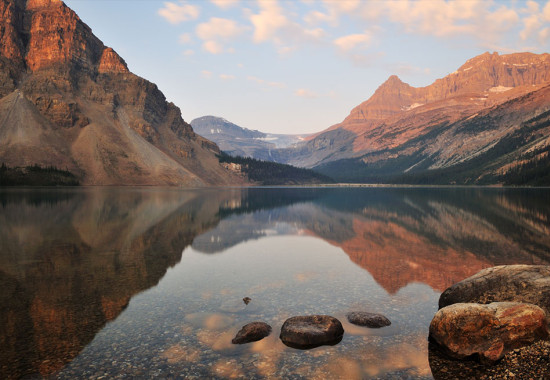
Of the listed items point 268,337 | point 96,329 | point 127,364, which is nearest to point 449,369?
point 268,337

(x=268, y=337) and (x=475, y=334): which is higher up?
(x=475, y=334)

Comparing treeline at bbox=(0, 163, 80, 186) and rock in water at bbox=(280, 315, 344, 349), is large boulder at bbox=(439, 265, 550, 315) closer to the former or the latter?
rock in water at bbox=(280, 315, 344, 349)

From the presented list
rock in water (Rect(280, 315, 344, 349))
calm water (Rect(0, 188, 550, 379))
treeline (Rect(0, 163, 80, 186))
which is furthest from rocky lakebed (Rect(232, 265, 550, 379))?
treeline (Rect(0, 163, 80, 186))

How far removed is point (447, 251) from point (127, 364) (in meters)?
32.2

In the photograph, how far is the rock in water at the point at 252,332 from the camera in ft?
53.3

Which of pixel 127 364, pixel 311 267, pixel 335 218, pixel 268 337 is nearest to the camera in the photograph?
pixel 127 364

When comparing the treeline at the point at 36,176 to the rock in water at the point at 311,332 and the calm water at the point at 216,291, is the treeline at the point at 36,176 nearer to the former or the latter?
the calm water at the point at 216,291

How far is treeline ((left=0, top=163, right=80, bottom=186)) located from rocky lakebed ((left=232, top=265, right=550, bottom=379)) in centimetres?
19203

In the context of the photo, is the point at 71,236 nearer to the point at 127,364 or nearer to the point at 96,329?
the point at 96,329

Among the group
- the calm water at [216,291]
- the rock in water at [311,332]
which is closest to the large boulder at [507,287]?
the calm water at [216,291]

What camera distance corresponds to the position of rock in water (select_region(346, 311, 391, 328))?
18120 mm

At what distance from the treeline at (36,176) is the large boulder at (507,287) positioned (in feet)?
644

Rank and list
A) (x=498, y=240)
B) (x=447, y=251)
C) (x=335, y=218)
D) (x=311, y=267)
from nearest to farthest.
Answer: (x=311, y=267), (x=447, y=251), (x=498, y=240), (x=335, y=218)

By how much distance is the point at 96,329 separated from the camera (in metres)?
17.1
